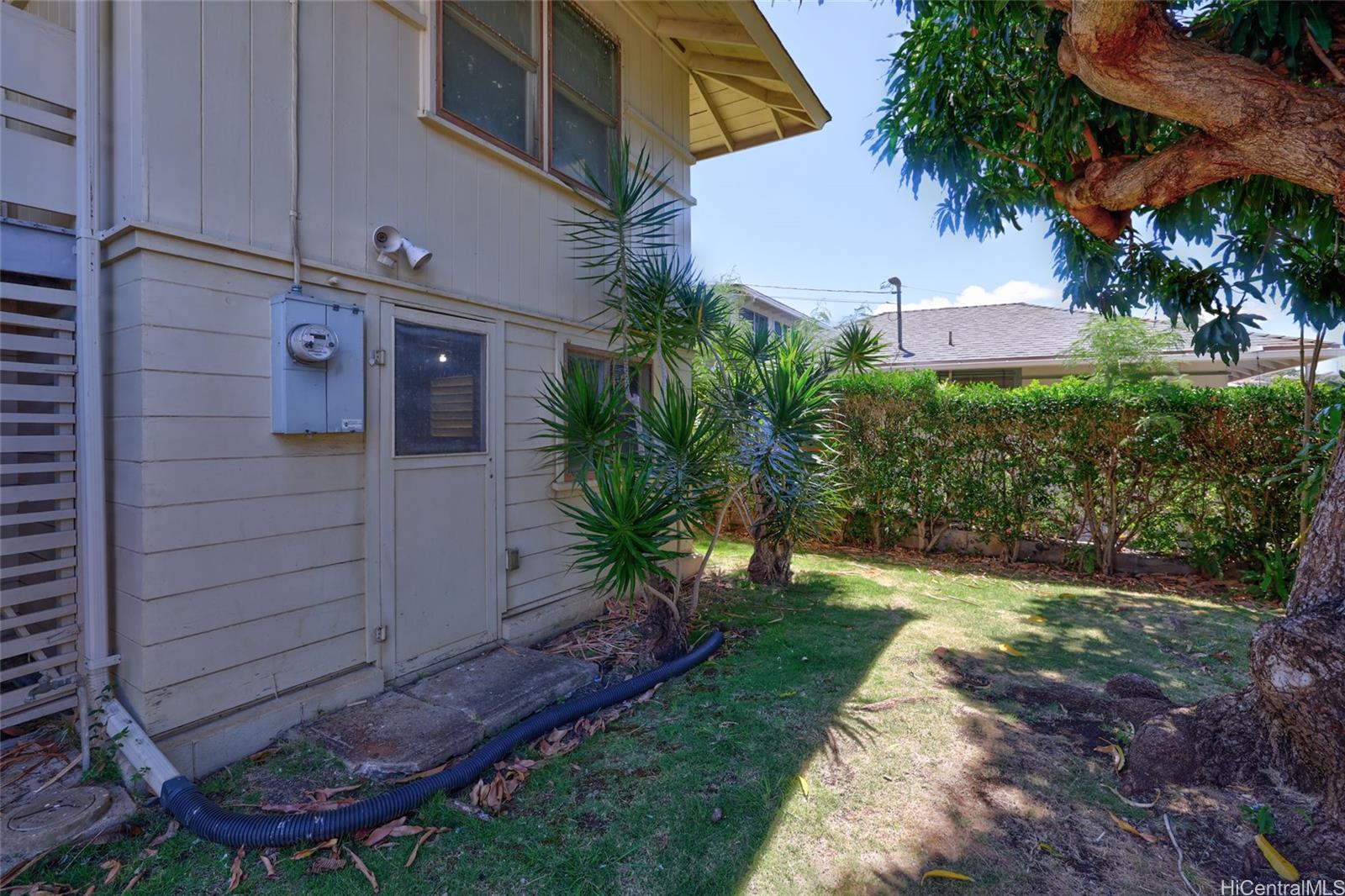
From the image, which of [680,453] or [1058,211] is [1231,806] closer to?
[680,453]

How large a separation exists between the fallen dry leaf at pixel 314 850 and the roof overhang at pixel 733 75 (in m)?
5.85

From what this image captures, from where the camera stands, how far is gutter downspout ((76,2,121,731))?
8.05 ft

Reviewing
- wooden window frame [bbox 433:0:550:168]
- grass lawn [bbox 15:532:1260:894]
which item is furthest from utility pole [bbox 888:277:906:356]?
wooden window frame [bbox 433:0:550:168]

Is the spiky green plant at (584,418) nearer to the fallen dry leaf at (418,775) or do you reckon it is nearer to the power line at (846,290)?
the fallen dry leaf at (418,775)

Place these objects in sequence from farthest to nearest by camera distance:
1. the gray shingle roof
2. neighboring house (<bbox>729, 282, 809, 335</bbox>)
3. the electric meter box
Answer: neighboring house (<bbox>729, 282, 809, 335</bbox>), the gray shingle roof, the electric meter box

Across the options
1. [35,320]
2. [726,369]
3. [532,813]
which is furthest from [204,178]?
[726,369]

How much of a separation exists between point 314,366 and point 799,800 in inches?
115

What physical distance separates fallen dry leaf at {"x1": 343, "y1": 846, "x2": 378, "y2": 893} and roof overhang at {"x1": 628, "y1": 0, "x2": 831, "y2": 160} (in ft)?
19.2

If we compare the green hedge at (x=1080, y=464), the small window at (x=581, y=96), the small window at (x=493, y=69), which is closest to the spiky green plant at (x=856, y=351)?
the green hedge at (x=1080, y=464)

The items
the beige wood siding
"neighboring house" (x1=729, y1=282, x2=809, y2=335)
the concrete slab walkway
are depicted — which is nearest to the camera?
the beige wood siding

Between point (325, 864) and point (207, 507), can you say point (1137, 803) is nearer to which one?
point (325, 864)

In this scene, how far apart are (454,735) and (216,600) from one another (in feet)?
3.92

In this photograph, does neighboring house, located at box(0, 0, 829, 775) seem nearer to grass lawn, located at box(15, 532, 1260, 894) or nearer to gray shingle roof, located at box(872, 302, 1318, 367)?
grass lawn, located at box(15, 532, 1260, 894)

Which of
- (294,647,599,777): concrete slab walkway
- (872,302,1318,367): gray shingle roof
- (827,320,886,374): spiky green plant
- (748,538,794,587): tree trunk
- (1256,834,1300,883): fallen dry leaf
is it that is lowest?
(1256,834,1300,883): fallen dry leaf
